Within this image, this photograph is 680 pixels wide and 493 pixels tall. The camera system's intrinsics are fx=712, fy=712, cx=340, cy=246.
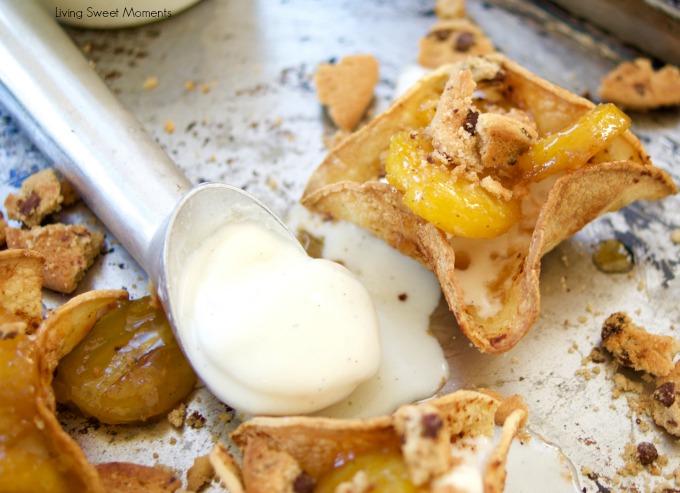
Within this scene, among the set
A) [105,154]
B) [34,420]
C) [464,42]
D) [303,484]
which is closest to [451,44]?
[464,42]

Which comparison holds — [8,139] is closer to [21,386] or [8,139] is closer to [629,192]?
[21,386]

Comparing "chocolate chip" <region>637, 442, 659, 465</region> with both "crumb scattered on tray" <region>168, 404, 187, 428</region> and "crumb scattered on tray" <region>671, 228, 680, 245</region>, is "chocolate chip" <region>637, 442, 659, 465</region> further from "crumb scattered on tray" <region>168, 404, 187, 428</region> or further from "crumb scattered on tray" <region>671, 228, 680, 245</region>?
"crumb scattered on tray" <region>168, 404, 187, 428</region>

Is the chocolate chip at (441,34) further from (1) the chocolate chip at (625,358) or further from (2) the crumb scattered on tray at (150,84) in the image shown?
(1) the chocolate chip at (625,358)

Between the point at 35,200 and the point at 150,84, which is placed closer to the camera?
the point at 35,200

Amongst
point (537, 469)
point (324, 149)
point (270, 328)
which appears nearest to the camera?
point (270, 328)

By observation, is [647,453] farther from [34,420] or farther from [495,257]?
[34,420]

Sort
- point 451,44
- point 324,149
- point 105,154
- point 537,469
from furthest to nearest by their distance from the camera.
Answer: point 451,44 < point 324,149 < point 105,154 < point 537,469

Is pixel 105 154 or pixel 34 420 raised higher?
A: pixel 105 154

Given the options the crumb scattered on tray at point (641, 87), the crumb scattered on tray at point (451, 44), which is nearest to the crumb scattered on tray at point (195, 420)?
the crumb scattered on tray at point (451, 44)
